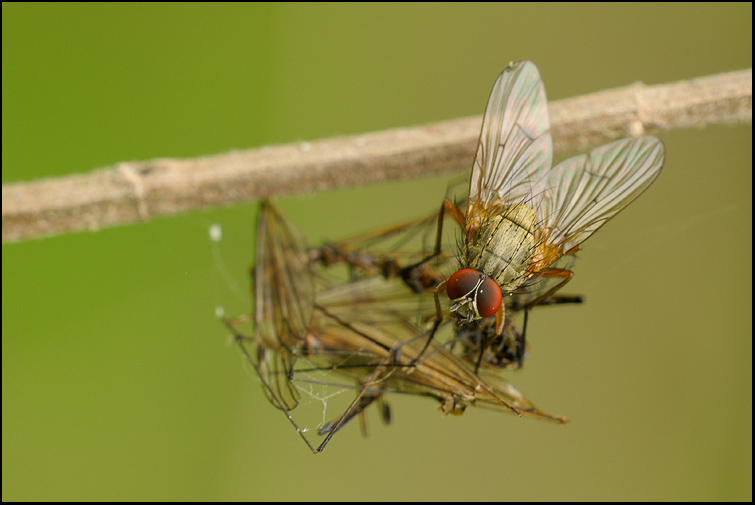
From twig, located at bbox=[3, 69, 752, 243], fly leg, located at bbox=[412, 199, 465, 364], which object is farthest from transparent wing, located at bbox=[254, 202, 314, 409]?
fly leg, located at bbox=[412, 199, 465, 364]

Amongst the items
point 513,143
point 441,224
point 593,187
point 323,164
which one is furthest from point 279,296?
point 593,187

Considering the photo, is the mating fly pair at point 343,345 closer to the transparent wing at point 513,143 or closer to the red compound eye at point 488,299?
the red compound eye at point 488,299

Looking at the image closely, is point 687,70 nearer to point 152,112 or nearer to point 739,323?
point 739,323

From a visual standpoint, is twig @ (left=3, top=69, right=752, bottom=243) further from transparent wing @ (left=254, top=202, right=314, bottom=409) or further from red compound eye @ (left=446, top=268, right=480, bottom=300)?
red compound eye @ (left=446, top=268, right=480, bottom=300)

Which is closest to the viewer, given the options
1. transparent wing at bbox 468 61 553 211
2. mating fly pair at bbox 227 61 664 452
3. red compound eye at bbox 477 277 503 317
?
red compound eye at bbox 477 277 503 317

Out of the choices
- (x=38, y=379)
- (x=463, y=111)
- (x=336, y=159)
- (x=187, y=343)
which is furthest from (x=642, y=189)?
(x=38, y=379)

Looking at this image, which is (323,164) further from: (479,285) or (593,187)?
(593,187)

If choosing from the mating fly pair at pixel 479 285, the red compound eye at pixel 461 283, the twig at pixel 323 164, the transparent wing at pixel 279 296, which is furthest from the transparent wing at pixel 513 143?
the transparent wing at pixel 279 296
